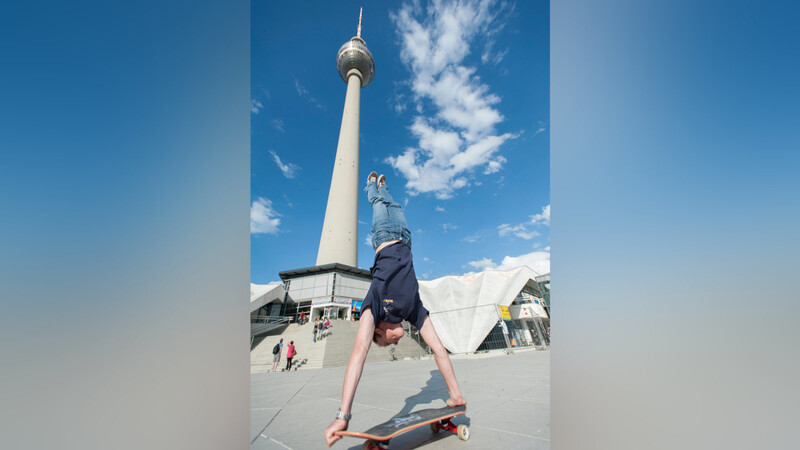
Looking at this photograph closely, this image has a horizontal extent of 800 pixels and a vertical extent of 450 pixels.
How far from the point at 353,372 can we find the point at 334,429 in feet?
0.81

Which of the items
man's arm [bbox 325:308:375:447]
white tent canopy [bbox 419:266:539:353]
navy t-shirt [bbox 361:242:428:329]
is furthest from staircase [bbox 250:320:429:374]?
man's arm [bbox 325:308:375:447]

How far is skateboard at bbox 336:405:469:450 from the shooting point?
1.12m

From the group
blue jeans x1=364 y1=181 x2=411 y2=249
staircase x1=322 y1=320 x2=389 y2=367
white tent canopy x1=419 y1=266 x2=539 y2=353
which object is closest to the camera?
blue jeans x1=364 y1=181 x2=411 y2=249

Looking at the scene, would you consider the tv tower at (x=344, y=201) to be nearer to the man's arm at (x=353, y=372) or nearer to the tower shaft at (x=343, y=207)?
the tower shaft at (x=343, y=207)

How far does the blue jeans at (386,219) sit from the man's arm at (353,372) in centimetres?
52

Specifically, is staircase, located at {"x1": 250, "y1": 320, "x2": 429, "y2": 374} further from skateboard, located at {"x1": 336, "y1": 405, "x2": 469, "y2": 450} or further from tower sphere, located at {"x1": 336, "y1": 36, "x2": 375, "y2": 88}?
A: tower sphere, located at {"x1": 336, "y1": 36, "x2": 375, "y2": 88}

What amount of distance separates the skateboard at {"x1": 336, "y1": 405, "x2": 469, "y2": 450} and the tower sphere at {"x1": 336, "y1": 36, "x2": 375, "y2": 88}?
51769 millimetres

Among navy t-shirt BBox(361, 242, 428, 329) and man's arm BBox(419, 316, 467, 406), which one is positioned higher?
navy t-shirt BBox(361, 242, 428, 329)

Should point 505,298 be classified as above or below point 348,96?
below

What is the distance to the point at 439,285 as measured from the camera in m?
24.5
